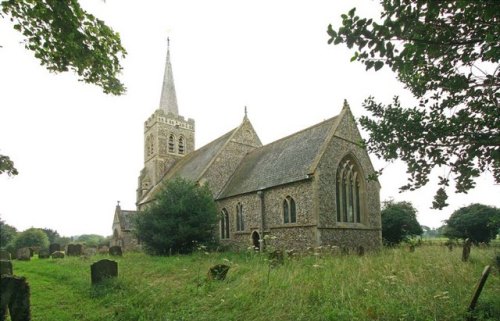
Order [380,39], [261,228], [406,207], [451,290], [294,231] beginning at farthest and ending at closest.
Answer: [406,207] → [261,228] → [294,231] → [451,290] → [380,39]

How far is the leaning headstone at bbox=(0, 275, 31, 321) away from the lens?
5.33 metres

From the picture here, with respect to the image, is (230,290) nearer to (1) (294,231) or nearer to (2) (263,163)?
(1) (294,231)

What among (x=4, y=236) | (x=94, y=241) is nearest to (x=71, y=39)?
(x=4, y=236)

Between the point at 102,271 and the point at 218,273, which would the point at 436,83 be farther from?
the point at 102,271

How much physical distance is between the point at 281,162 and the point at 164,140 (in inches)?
662

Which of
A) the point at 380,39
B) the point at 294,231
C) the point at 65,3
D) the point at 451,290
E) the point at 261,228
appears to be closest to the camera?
the point at 380,39

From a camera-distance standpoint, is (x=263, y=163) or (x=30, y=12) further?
(x=263, y=163)

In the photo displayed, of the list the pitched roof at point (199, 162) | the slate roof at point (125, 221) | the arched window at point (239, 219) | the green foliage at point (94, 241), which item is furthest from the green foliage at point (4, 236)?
the arched window at point (239, 219)

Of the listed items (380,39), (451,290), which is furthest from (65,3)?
(451,290)

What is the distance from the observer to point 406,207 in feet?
83.9

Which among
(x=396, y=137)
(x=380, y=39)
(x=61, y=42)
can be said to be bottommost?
(x=396, y=137)

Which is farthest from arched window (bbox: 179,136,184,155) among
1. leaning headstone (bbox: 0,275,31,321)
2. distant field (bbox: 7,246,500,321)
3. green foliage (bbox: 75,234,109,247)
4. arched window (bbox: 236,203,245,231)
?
leaning headstone (bbox: 0,275,31,321)

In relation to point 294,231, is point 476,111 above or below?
above

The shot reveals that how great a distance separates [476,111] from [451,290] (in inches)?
148
